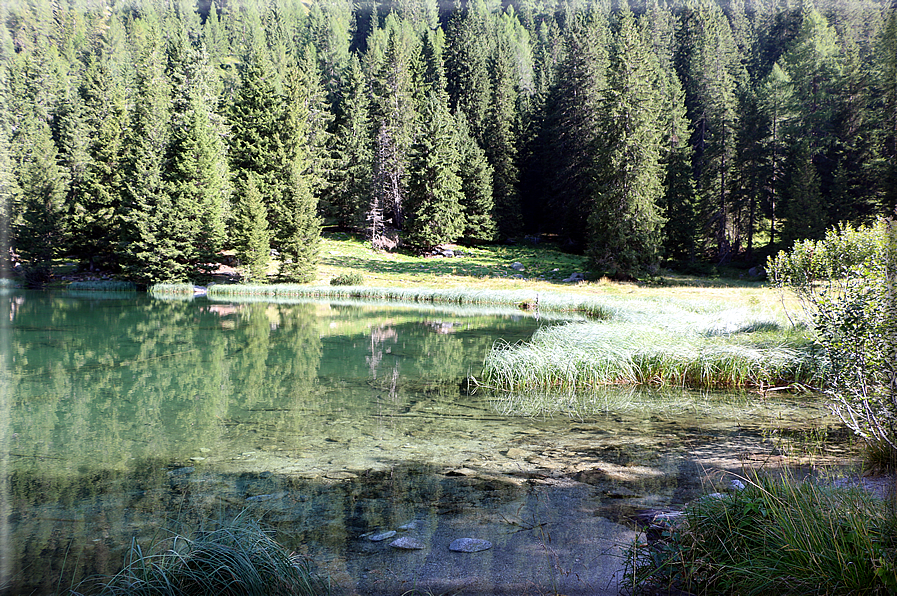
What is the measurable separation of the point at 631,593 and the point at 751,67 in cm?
6950

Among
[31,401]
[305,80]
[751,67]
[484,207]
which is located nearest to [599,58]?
[484,207]

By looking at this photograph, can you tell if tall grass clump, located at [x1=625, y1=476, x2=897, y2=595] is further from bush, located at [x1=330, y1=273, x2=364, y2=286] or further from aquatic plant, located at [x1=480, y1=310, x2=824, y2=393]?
bush, located at [x1=330, y1=273, x2=364, y2=286]

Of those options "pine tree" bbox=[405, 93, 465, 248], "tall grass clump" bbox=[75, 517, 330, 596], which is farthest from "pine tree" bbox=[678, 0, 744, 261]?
"tall grass clump" bbox=[75, 517, 330, 596]

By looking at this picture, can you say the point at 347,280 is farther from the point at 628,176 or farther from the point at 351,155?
the point at 351,155

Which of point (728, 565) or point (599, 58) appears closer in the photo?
point (728, 565)

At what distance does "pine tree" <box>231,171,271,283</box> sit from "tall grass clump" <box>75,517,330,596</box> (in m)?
31.6

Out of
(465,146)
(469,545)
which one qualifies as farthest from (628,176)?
(469,545)

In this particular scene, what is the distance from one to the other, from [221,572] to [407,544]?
61.8 inches

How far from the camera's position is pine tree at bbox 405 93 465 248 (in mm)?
44938

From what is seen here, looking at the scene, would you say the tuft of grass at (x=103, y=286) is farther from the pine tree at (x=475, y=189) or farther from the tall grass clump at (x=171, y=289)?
the pine tree at (x=475, y=189)

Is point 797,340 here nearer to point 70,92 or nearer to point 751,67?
point 70,92

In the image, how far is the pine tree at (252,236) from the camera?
33.4 m

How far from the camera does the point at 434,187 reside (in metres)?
45.5

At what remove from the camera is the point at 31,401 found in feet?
30.6
